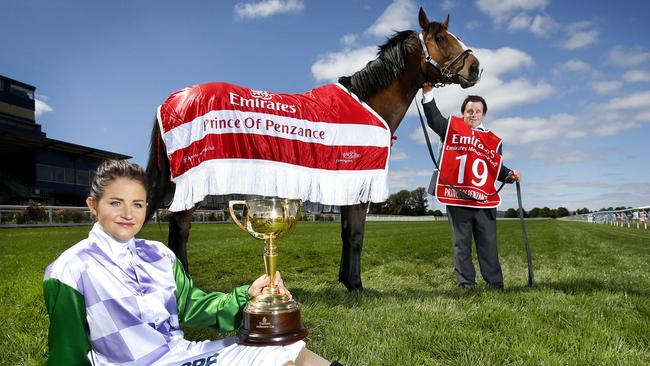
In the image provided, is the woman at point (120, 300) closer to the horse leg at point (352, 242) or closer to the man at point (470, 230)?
the horse leg at point (352, 242)

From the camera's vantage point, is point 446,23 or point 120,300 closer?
point 120,300

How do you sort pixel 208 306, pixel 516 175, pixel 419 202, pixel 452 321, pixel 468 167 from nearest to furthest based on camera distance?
1. pixel 208 306
2. pixel 452 321
3. pixel 468 167
4. pixel 516 175
5. pixel 419 202

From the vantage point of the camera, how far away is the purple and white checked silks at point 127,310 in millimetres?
1657

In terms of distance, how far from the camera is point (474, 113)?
16.5 feet

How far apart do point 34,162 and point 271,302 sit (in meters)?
37.1

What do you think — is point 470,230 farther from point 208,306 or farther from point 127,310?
point 127,310

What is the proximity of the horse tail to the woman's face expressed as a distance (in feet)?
6.80

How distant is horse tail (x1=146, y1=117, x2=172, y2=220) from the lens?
378cm

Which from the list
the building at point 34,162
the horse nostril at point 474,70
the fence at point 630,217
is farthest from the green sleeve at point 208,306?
the fence at point 630,217

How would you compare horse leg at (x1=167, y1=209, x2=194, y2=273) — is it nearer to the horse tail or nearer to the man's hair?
the horse tail

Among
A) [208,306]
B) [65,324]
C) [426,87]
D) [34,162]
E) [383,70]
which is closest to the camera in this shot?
[65,324]

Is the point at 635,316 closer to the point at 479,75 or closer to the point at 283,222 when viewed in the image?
the point at 479,75

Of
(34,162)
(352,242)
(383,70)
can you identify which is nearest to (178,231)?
(352,242)

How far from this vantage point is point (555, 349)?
2.85m
